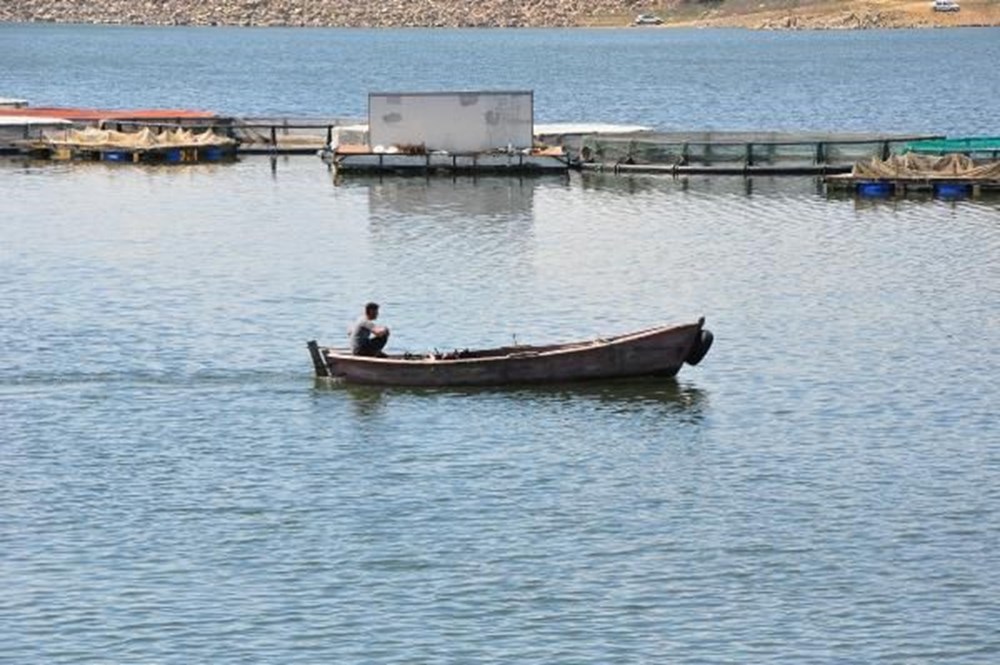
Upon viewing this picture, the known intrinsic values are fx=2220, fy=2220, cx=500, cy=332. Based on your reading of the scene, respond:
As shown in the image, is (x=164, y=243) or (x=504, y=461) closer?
(x=504, y=461)

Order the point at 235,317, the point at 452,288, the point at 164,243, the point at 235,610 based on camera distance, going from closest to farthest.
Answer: the point at 235,610 < the point at 235,317 < the point at 452,288 < the point at 164,243

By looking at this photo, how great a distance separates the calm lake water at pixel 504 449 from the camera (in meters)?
40.9

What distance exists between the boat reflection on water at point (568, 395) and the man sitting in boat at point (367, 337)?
96 centimetres

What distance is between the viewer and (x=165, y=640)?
39750mm

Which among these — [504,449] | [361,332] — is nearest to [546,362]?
[361,332]

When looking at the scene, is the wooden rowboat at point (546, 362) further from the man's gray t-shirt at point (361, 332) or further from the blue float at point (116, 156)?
the blue float at point (116, 156)

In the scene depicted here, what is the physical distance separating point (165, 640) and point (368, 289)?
38.1 meters

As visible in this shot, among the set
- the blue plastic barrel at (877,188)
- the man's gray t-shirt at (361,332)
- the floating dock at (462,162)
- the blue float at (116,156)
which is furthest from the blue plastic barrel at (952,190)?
the man's gray t-shirt at (361,332)

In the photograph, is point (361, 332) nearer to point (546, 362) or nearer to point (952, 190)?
point (546, 362)

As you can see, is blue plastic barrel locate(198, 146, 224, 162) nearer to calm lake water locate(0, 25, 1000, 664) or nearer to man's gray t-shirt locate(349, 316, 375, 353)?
calm lake water locate(0, 25, 1000, 664)

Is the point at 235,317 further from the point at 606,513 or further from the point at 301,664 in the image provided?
the point at 301,664

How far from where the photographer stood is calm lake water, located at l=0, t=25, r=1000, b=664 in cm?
4088

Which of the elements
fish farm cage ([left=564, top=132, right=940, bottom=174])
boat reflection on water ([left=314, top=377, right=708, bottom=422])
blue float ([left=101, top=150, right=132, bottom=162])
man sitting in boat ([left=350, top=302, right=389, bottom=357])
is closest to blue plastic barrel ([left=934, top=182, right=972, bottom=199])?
fish farm cage ([left=564, top=132, right=940, bottom=174])

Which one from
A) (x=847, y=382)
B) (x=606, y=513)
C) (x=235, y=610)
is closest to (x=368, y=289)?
(x=847, y=382)
